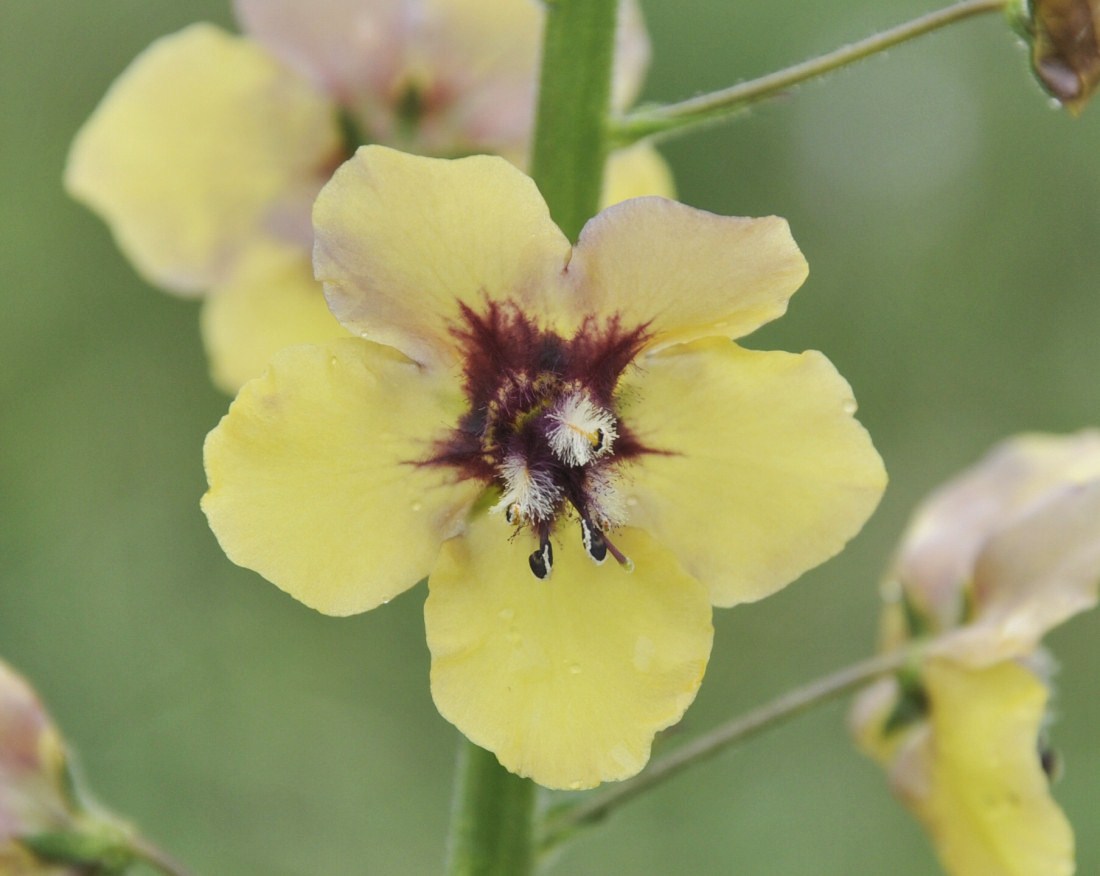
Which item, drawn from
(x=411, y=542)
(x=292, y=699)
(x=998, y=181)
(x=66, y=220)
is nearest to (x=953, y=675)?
(x=411, y=542)

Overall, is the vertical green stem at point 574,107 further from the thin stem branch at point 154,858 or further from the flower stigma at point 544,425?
the thin stem branch at point 154,858

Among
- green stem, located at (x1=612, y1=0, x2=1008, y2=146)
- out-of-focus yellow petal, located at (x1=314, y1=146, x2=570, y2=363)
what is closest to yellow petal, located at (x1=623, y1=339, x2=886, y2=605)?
out-of-focus yellow petal, located at (x1=314, y1=146, x2=570, y2=363)

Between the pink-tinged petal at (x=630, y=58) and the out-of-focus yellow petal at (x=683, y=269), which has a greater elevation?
the out-of-focus yellow petal at (x=683, y=269)

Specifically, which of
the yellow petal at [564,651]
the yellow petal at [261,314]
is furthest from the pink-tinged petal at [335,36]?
the yellow petal at [564,651]

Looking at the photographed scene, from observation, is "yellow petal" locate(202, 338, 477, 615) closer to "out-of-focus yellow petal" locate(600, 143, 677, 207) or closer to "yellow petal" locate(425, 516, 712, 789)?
"yellow petal" locate(425, 516, 712, 789)

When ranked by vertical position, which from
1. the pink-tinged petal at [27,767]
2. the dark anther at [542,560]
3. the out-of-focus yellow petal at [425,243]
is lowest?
the pink-tinged petal at [27,767]

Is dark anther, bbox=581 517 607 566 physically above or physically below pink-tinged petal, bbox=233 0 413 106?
below

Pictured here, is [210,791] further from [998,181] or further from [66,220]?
[998,181]
